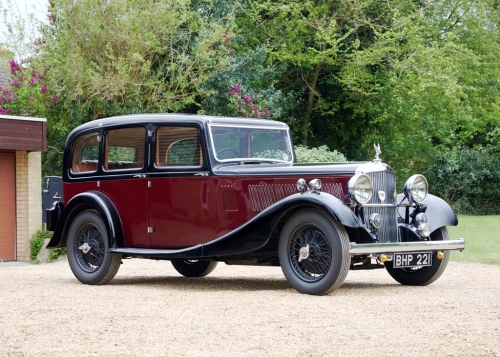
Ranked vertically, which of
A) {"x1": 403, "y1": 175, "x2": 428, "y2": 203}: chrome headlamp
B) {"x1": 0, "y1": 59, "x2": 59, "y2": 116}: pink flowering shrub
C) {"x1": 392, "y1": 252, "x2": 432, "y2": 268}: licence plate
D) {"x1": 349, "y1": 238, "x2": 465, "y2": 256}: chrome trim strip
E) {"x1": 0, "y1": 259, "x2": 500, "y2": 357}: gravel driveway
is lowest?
{"x1": 0, "y1": 259, "x2": 500, "y2": 357}: gravel driveway

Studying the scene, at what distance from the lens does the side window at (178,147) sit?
929 centimetres

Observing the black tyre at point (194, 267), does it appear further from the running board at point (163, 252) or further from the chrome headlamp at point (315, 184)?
the chrome headlamp at point (315, 184)

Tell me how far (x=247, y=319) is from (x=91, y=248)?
3.77 metres

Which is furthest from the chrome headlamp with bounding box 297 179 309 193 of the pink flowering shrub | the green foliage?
the pink flowering shrub

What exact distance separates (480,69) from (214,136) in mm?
26235

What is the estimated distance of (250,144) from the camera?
9.66 m

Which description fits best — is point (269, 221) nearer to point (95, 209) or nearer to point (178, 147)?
point (178, 147)

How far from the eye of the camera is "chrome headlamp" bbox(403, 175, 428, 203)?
903 cm

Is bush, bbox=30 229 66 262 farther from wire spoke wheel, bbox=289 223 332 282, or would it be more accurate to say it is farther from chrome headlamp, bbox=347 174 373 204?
chrome headlamp, bbox=347 174 373 204

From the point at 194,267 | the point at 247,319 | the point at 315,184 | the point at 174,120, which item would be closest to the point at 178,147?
the point at 174,120

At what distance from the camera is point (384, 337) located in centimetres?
578

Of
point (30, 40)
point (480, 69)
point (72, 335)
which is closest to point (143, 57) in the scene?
point (30, 40)

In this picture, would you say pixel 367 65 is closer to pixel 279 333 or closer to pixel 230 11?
pixel 230 11

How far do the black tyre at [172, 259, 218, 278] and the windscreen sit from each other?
1740 mm
